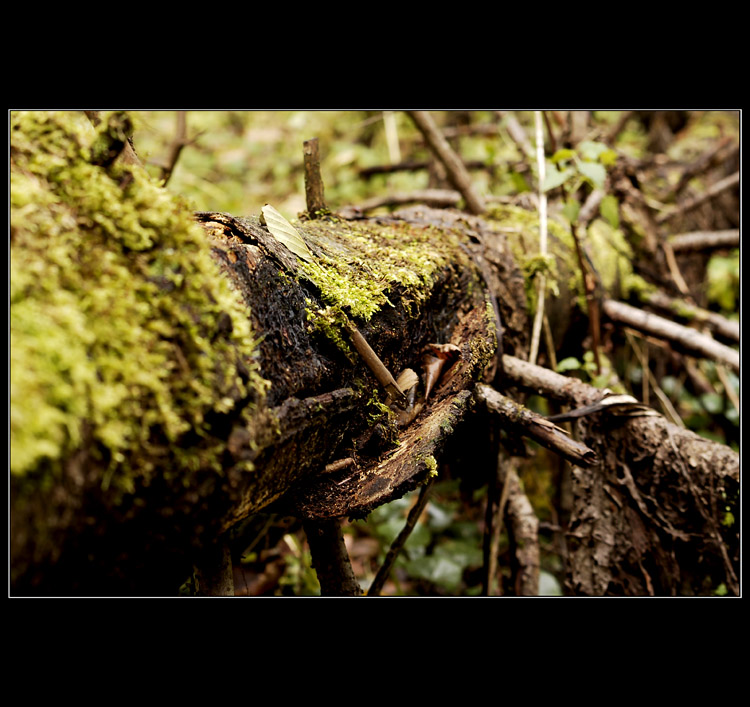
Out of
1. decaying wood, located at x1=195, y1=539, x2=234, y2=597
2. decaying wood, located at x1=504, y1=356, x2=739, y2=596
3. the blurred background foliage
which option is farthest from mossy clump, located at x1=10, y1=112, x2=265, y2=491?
decaying wood, located at x1=504, y1=356, x2=739, y2=596

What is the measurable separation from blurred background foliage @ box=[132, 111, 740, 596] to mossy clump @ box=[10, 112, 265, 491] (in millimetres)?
141

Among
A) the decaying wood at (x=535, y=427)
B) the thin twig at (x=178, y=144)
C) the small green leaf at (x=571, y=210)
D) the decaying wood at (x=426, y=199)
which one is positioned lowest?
the decaying wood at (x=535, y=427)

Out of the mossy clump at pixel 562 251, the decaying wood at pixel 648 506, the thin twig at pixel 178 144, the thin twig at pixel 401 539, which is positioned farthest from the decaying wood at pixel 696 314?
the thin twig at pixel 178 144

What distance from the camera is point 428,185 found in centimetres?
397

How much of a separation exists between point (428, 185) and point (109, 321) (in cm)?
348

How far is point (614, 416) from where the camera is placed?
1.72 m

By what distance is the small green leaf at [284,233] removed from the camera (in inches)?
47.3

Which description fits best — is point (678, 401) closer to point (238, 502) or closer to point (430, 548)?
point (430, 548)

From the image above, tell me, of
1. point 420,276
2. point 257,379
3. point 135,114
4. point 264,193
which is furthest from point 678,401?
point 264,193

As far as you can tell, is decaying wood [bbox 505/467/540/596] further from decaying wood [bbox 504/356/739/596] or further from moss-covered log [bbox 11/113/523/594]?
moss-covered log [bbox 11/113/523/594]

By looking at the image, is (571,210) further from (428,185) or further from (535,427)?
(428,185)

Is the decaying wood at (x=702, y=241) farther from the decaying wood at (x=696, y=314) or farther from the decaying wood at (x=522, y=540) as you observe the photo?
the decaying wood at (x=522, y=540)

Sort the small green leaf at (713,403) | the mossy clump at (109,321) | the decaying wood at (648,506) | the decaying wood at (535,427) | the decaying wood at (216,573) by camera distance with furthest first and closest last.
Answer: the small green leaf at (713,403)
the decaying wood at (648,506)
the decaying wood at (535,427)
the decaying wood at (216,573)
the mossy clump at (109,321)

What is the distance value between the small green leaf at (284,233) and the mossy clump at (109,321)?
26cm
